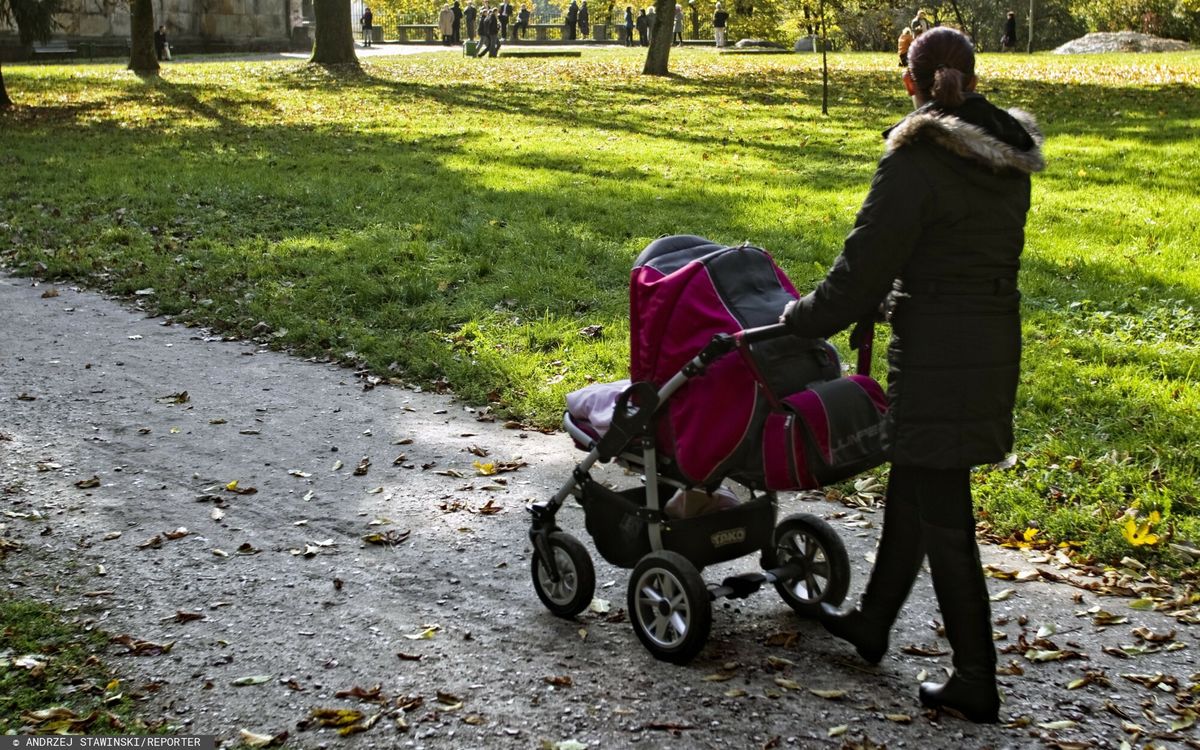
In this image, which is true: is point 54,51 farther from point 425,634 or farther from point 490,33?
point 425,634

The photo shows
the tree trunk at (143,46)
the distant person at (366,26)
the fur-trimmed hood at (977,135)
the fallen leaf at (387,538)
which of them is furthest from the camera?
the distant person at (366,26)

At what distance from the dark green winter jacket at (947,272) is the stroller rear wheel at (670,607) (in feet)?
2.79

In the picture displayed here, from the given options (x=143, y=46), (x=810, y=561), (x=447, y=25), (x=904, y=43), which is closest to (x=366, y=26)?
(x=447, y=25)

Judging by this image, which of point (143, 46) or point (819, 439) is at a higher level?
point (143, 46)

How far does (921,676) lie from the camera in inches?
161

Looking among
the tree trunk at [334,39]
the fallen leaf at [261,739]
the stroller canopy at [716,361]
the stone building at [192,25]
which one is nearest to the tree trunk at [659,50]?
the tree trunk at [334,39]

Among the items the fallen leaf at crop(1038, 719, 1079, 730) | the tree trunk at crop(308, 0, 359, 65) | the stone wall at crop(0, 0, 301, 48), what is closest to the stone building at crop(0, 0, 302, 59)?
the stone wall at crop(0, 0, 301, 48)

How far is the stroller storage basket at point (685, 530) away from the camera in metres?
4.20

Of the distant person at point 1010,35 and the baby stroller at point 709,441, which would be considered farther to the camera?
the distant person at point 1010,35

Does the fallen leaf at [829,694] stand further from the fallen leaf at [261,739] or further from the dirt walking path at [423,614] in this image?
the fallen leaf at [261,739]

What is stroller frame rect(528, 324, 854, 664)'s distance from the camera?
13.1ft

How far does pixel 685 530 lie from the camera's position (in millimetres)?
4203

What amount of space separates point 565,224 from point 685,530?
7.81 m

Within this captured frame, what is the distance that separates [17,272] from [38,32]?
14.4 m
